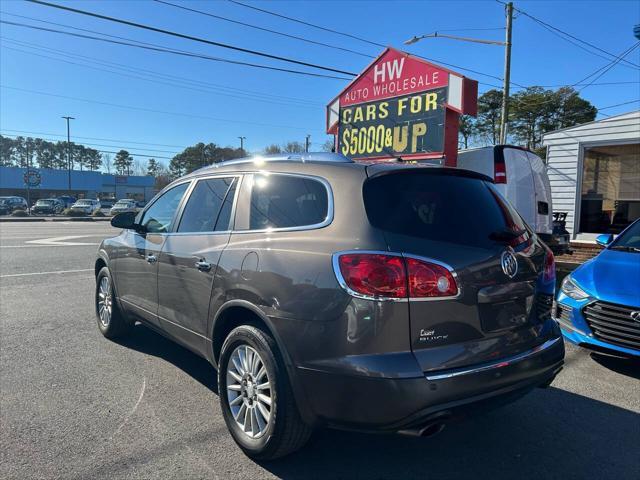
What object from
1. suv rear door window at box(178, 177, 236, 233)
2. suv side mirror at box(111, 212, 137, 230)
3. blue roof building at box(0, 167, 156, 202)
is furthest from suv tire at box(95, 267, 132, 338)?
blue roof building at box(0, 167, 156, 202)

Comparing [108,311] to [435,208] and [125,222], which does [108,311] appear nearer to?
[125,222]

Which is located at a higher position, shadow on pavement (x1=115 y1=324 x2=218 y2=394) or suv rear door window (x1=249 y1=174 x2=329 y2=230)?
suv rear door window (x1=249 y1=174 x2=329 y2=230)

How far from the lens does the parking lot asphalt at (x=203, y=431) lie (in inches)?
113

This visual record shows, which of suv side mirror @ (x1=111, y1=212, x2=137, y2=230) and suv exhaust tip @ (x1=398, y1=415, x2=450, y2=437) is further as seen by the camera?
suv side mirror @ (x1=111, y1=212, x2=137, y2=230)

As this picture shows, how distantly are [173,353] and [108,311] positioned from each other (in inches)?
39.0

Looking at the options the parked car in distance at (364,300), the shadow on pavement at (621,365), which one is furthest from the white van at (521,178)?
the parked car in distance at (364,300)

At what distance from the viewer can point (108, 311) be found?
5.29 metres

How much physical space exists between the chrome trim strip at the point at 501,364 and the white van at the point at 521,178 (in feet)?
18.6

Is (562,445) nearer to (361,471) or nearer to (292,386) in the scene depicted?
(361,471)

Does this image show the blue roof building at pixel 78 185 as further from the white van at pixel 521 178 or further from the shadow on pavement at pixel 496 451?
the shadow on pavement at pixel 496 451

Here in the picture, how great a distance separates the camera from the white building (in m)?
12.6

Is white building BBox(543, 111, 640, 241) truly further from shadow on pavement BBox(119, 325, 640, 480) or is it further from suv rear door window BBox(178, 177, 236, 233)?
suv rear door window BBox(178, 177, 236, 233)

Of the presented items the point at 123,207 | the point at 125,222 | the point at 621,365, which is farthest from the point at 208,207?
the point at 123,207

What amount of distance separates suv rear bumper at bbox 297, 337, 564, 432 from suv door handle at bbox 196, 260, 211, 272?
117 cm
